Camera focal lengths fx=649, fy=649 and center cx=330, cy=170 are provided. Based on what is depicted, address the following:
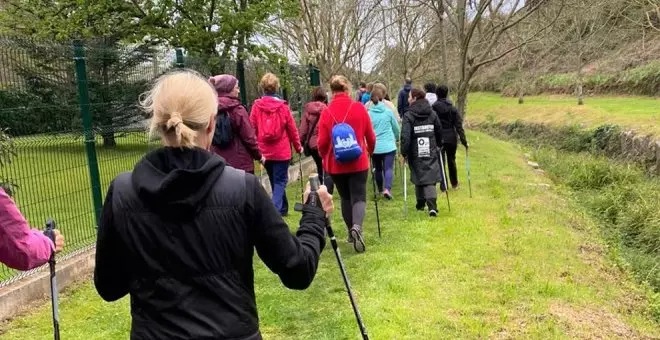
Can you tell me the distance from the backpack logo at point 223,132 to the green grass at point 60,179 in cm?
114

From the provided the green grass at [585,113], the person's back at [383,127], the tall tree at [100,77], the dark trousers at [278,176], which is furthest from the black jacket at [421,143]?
the green grass at [585,113]

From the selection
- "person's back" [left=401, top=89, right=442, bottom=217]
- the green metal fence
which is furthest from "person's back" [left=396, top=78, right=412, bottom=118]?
the green metal fence

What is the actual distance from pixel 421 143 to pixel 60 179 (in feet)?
16.6

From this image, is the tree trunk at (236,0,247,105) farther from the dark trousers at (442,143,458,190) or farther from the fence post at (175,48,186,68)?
the dark trousers at (442,143,458,190)

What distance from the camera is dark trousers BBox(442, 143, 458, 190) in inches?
456

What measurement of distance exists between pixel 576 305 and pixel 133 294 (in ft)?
15.7

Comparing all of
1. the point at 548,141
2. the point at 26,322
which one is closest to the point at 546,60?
the point at 548,141

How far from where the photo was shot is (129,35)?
1349 cm

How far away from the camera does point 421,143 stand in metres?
9.65

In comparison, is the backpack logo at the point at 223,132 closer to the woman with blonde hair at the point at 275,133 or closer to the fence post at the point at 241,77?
the woman with blonde hair at the point at 275,133

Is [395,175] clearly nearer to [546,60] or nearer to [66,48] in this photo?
[66,48]

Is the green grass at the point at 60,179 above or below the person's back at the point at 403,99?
below

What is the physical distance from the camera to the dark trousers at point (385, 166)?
36.5 ft

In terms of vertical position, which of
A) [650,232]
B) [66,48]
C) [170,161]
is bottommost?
[650,232]
